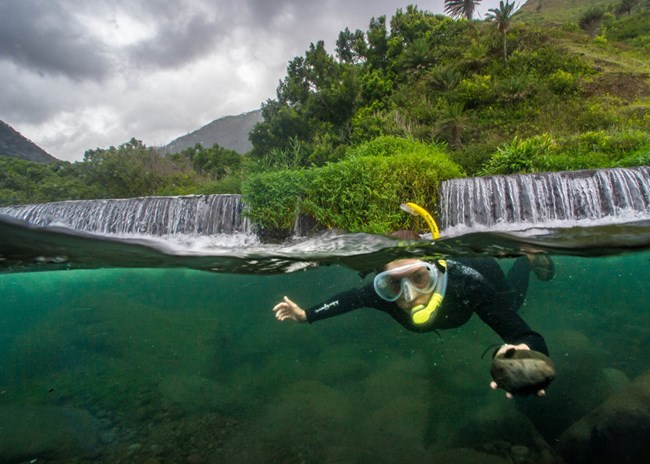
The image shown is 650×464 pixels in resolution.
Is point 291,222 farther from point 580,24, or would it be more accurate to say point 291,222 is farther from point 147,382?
point 580,24

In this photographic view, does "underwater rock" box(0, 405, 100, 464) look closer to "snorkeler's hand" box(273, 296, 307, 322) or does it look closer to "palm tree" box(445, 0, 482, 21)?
"snorkeler's hand" box(273, 296, 307, 322)

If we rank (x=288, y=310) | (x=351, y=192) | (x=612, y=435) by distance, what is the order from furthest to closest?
(x=351, y=192)
(x=288, y=310)
(x=612, y=435)

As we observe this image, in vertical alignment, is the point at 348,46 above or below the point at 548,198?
above

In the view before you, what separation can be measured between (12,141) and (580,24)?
156 feet

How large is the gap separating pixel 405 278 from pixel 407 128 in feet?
46.6

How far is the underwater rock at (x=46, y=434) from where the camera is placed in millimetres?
3758

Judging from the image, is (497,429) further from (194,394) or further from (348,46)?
(348,46)

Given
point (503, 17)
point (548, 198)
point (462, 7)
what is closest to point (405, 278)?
point (548, 198)

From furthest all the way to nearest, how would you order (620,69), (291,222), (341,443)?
(620,69), (291,222), (341,443)

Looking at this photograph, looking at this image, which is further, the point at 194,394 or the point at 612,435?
the point at 194,394

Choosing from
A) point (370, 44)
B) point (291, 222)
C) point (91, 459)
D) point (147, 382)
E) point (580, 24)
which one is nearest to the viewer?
point (91, 459)

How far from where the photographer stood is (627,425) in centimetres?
386

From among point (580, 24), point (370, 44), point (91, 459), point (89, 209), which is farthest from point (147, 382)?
point (580, 24)

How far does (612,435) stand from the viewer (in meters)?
3.81
